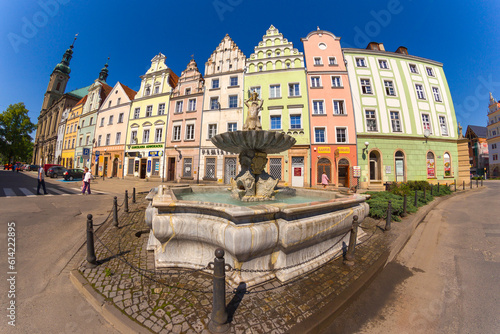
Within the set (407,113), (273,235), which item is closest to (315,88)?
(407,113)

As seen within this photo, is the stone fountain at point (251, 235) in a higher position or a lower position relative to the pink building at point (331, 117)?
lower

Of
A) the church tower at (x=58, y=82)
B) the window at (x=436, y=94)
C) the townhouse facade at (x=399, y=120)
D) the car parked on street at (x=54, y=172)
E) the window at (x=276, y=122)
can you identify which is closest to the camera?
the townhouse facade at (x=399, y=120)

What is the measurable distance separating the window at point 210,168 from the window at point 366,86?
16351 millimetres

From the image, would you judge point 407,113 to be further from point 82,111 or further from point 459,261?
point 82,111

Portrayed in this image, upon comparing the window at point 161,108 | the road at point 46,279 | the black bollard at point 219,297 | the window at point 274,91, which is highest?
the window at point 274,91

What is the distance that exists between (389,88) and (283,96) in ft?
34.0

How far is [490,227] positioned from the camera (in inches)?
225

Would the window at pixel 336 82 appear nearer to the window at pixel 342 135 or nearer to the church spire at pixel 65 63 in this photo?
the window at pixel 342 135

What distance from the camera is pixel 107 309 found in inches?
79.9

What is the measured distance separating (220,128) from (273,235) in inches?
666

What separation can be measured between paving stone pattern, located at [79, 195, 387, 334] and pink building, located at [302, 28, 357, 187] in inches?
538

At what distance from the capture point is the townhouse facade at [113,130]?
2323 cm

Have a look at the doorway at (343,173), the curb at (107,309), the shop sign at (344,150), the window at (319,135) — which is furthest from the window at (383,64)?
the curb at (107,309)

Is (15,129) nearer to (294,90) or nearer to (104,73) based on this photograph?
(104,73)
